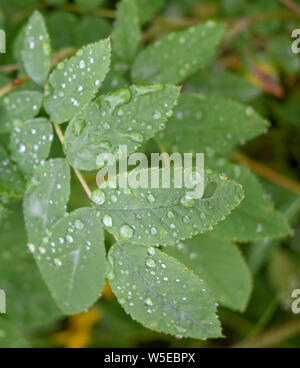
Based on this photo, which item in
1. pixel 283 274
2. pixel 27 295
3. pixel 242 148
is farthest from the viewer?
pixel 242 148

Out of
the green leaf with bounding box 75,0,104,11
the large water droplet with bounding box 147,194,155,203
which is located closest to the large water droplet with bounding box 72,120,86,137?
the large water droplet with bounding box 147,194,155,203

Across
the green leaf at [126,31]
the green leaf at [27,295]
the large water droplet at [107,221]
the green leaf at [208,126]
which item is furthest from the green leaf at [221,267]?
the green leaf at [27,295]

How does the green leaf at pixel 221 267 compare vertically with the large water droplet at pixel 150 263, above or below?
below

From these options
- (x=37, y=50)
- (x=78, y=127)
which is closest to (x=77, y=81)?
(x=78, y=127)

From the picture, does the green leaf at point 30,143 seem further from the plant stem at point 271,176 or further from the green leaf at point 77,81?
the plant stem at point 271,176

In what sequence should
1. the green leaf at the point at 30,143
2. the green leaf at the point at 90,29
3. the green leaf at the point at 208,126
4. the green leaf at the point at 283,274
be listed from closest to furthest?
the green leaf at the point at 30,143, the green leaf at the point at 208,126, the green leaf at the point at 90,29, the green leaf at the point at 283,274

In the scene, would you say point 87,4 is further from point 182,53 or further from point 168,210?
point 168,210

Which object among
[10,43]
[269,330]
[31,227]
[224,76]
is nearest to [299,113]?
[224,76]
